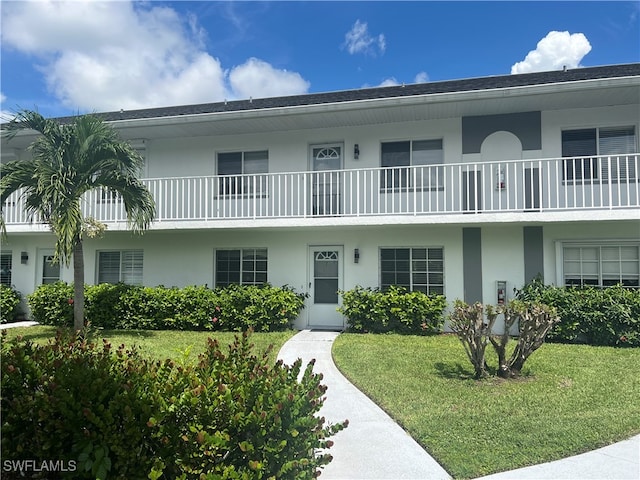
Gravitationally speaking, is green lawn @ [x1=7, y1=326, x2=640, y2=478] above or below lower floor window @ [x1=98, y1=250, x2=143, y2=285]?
below

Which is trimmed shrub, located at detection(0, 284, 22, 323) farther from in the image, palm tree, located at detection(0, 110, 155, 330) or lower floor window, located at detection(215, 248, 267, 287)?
lower floor window, located at detection(215, 248, 267, 287)

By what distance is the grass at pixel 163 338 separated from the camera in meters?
8.80

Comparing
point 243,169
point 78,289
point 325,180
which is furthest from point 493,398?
point 243,169

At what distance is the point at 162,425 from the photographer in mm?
2598

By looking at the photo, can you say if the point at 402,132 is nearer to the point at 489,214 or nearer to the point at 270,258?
the point at 489,214

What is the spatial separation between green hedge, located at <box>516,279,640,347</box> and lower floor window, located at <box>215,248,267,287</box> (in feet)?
23.3

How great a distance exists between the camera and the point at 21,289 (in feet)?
45.0

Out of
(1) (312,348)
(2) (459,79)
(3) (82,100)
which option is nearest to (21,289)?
(3) (82,100)

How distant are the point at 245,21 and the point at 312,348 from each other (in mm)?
6819

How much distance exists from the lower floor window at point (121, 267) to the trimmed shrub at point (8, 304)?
8.36ft

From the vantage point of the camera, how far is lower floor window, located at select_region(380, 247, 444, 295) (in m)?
11.1

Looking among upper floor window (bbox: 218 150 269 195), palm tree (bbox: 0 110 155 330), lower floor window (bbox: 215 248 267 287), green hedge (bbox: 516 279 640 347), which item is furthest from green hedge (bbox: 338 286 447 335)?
palm tree (bbox: 0 110 155 330)

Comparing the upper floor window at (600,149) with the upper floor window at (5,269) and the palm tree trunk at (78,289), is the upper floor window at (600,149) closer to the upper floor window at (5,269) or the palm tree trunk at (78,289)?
the palm tree trunk at (78,289)

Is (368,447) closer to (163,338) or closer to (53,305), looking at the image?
(163,338)
